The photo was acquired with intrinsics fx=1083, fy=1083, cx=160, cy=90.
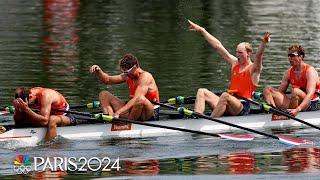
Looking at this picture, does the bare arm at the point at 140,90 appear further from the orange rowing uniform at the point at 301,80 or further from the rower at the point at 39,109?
the orange rowing uniform at the point at 301,80

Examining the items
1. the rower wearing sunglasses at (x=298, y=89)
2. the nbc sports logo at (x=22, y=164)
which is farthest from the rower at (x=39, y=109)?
the rower wearing sunglasses at (x=298, y=89)

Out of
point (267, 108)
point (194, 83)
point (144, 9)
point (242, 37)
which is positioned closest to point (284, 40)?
point (242, 37)

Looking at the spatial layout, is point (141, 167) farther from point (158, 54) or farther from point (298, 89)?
point (158, 54)

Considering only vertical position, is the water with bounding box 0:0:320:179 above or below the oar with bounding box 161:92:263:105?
below

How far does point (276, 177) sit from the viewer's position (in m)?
19.8

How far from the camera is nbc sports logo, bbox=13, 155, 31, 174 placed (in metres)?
20.2

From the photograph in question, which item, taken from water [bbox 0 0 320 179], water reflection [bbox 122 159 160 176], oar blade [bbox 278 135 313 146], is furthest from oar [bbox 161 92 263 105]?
water reflection [bbox 122 159 160 176]

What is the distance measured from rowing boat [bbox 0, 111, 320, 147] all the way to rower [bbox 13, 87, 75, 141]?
16 centimetres

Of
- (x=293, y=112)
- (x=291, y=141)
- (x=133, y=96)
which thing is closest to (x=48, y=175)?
(x=133, y=96)

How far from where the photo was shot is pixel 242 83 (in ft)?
82.1

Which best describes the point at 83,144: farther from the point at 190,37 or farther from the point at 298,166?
the point at 190,37

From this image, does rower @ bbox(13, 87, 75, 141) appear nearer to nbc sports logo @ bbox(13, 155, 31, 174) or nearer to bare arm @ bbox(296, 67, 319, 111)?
nbc sports logo @ bbox(13, 155, 31, 174)

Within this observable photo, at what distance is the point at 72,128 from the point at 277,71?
41.7 ft

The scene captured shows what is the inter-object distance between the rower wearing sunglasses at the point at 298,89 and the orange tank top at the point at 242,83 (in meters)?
0.54
